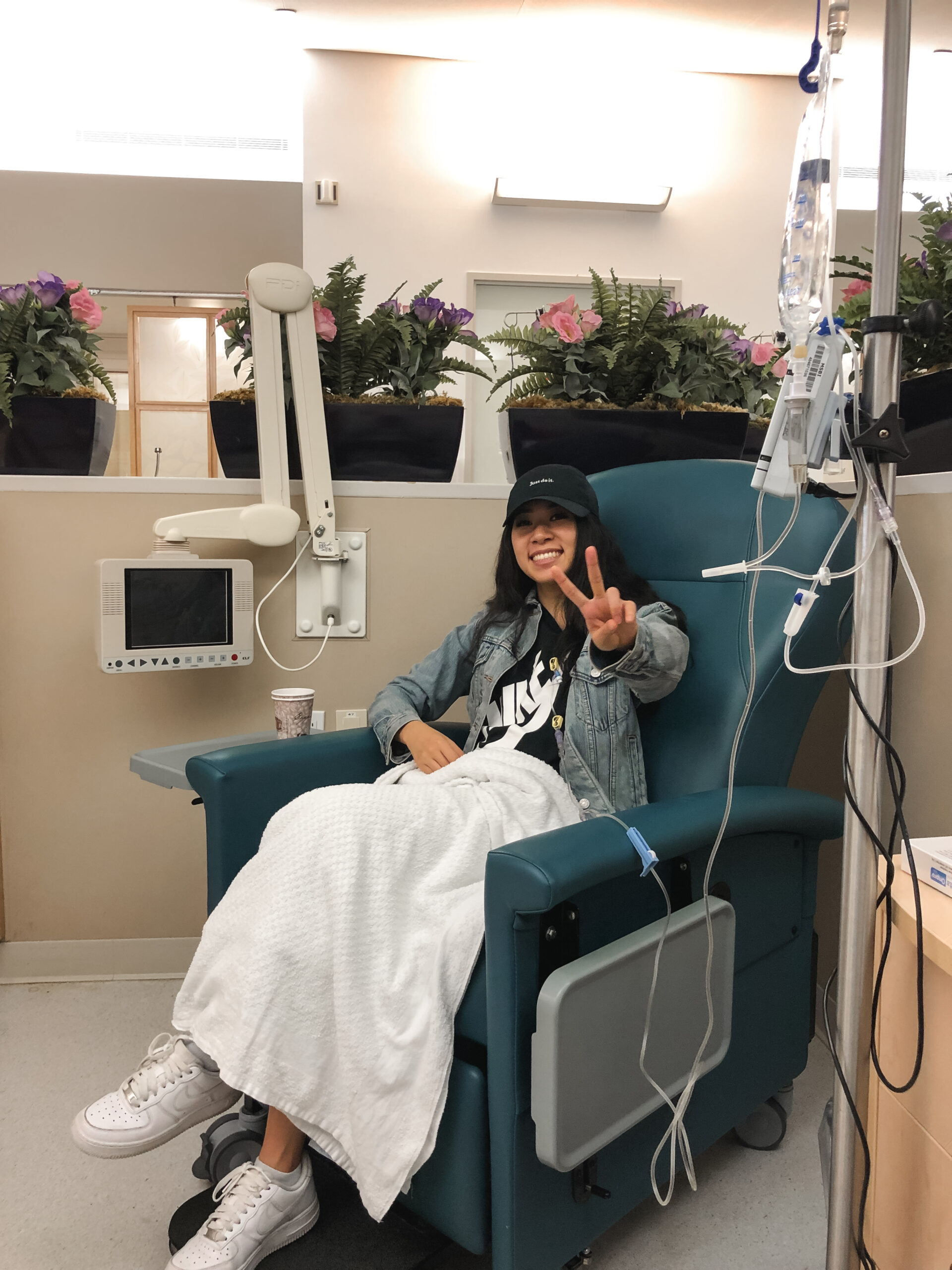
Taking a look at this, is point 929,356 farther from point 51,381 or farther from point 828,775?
point 51,381

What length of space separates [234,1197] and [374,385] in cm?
147

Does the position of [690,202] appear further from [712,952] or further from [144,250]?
[712,952]

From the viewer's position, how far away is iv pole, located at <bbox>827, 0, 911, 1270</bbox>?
0.89 m

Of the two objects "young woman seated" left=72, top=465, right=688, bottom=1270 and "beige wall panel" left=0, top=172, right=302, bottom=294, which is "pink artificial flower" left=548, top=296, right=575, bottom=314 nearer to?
"young woman seated" left=72, top=465, right=688, bottom=1270

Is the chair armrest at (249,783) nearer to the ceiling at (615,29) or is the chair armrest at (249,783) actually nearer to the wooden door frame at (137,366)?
the ceiling at (615,29)

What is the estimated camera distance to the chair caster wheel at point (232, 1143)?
1290 mm

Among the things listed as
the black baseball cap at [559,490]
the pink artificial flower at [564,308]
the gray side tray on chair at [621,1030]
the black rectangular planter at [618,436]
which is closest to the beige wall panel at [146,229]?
the pink artificial flower at [564,308]

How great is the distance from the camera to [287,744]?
60.1 inches

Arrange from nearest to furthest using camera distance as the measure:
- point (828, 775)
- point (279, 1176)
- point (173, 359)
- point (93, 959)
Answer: point (279, 1176), point (828, 775), point (93, 959), point (173, 359)

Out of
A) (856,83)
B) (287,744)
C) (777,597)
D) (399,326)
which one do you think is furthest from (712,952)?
(856,83)

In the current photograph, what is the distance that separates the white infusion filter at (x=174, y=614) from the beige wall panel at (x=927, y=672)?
1.22 meters

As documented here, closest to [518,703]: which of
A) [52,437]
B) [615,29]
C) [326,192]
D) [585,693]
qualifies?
[585,693]

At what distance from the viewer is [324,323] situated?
1846 millimetres

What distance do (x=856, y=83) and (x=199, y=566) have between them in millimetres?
4406
